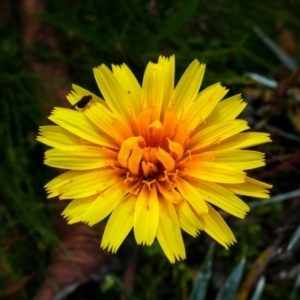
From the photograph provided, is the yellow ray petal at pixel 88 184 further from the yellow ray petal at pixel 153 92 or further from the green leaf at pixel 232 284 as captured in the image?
the green leaf at pixel 232 284

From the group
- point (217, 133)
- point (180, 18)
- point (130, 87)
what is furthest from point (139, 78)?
point (217, 133)

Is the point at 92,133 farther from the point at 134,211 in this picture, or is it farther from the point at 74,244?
the point at 74,244

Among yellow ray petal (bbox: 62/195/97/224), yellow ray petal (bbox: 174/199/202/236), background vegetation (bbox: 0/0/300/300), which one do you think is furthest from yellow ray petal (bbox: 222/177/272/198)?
background vegetation (bbox: 0/0/300/300)

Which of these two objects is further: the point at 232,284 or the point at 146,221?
the point at 232,284

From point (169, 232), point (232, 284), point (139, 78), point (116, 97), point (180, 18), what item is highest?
point (180, 18)

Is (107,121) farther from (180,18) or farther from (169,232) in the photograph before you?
(180,18)

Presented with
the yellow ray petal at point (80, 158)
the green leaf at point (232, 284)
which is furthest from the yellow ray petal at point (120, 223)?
the green leaf at point (232, 284)

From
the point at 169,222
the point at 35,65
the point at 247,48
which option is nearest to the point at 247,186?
the point at 169,222
